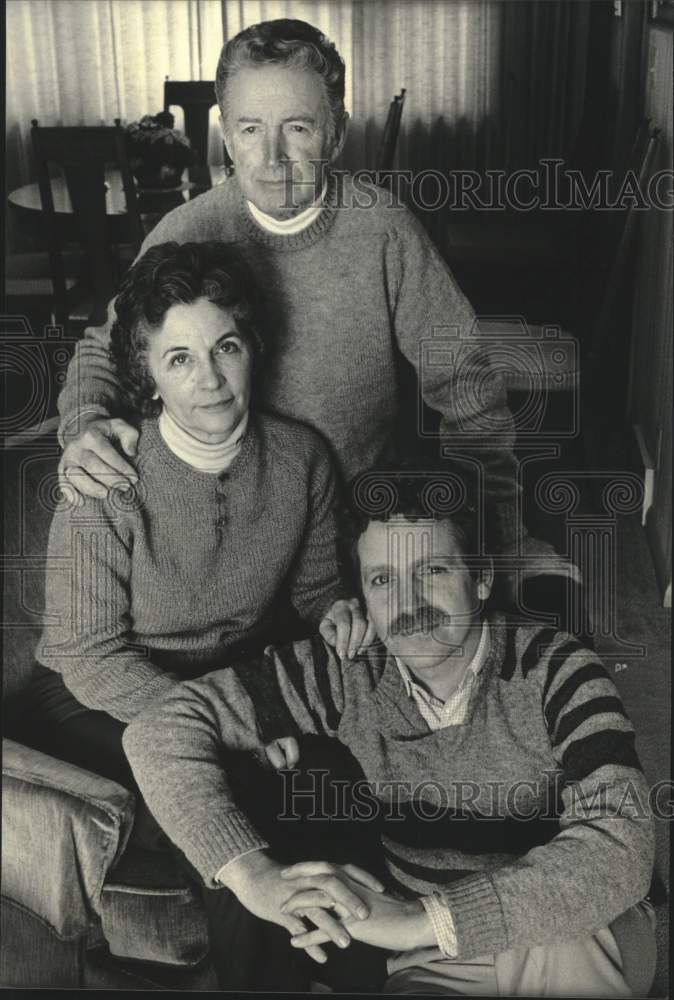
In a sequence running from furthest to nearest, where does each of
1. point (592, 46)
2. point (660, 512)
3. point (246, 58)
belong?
point (660, 512), point (592, 46), point (246, 58)

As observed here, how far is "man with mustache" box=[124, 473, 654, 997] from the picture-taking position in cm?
124

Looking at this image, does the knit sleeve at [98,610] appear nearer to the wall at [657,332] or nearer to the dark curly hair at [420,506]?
the dark curly hair at [420,506]

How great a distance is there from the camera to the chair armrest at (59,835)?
1325 millimetres

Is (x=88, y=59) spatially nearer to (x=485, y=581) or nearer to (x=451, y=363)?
(x=451, y=363)

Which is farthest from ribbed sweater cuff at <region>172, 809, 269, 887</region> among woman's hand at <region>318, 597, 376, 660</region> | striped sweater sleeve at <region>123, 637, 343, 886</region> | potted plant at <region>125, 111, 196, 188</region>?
potted plant at <region>125, 111, 196, 188</region>

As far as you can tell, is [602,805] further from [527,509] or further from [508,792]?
[527,509]

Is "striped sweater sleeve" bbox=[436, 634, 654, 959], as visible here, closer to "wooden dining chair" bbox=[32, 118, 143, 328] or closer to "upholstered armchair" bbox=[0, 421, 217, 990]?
"upholstered armchair" bbox=[0, 421, 217, 990]

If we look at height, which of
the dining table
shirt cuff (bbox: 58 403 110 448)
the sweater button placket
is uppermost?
the dining table

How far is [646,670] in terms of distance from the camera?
138cm

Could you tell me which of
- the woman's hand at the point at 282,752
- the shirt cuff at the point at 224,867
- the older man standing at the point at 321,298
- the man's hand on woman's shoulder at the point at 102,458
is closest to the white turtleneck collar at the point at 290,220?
the older man standing at the point at 321,298

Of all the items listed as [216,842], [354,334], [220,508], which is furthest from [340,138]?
[216,842]

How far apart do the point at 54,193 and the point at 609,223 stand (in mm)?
679

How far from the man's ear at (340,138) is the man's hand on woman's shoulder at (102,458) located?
14.8 inches

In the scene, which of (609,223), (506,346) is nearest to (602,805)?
(506,346)
